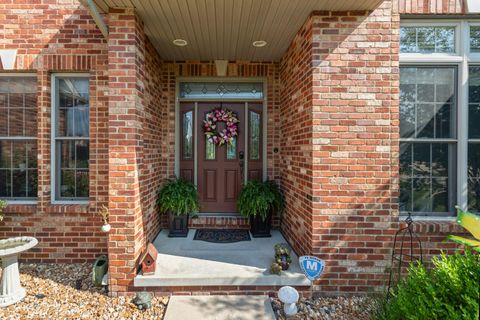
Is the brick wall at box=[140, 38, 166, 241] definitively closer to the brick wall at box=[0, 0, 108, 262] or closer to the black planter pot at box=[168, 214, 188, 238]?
the black planter pot at box=[168, 214, 188, 238]

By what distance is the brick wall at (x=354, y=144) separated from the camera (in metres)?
3.05

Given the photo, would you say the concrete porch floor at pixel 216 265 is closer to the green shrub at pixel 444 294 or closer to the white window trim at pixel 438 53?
the green shrub at pixel 444 294

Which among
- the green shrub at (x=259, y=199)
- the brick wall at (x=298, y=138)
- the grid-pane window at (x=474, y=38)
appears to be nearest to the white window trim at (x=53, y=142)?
the green shrub at (x=259, y=199)

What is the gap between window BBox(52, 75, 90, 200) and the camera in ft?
12.9

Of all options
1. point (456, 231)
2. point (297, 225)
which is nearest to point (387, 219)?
point (456, 231)

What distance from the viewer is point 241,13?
3.02 metres

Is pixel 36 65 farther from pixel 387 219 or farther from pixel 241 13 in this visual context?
pixel 387 219

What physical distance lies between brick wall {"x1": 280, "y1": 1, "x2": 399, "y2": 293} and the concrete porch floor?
0.59m

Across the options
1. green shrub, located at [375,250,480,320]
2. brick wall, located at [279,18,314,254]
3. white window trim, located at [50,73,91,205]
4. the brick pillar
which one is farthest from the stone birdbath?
green shrub, located at [375,250,480,320]

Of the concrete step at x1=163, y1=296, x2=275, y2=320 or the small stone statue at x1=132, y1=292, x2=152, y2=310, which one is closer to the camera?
the concrete step at x1=163, y1=296, x2=275, y2=320

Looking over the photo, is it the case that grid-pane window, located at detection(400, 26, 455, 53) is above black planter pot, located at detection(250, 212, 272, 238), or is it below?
above

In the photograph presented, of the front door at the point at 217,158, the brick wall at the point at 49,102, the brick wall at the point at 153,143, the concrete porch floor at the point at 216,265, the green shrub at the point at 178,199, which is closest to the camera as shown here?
the concrete porch floor at the point at 216,265

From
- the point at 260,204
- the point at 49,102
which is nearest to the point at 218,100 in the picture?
the point at 260,204

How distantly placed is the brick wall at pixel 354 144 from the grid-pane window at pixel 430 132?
0.98 feet
